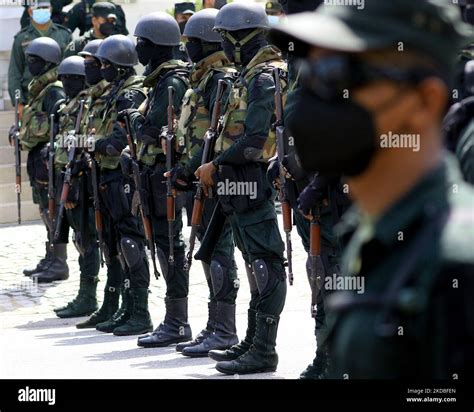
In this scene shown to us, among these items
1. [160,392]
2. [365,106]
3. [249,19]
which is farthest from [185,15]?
[365,106]

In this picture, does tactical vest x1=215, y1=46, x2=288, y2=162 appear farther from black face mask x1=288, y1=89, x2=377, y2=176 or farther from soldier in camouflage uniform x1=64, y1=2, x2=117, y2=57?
soldier in camouflage uniform x1=64, y1=2, x2=117, y2=57

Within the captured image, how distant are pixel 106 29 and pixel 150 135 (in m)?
5.39

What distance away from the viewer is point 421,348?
6.42 ft

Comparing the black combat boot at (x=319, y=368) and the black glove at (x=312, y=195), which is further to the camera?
the black combat boot at (x=319, y=368)

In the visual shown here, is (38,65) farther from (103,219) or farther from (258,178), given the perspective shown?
(258,178)

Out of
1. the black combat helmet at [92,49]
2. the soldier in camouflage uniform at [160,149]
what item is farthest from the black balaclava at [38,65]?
the soldier in camouflage uniform at [160,149]

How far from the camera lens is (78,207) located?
10500mm

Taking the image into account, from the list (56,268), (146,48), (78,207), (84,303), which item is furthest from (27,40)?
(146,48)

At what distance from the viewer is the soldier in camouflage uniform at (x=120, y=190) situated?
31.1ft

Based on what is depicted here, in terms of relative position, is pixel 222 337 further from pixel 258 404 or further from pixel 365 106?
pixel 365 106

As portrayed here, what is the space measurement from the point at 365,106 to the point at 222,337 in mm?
6376

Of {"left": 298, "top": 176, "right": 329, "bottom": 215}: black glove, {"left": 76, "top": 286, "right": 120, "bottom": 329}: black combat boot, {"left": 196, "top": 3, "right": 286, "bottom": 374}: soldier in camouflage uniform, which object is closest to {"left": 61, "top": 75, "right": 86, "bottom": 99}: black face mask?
{"left": 76, "top": 286, "right": 120, "bottom": 329}: black combat boot

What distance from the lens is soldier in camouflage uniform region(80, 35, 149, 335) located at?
373 inches

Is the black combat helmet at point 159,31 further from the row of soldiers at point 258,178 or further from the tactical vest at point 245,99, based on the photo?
the tactical vest at point 245,99
